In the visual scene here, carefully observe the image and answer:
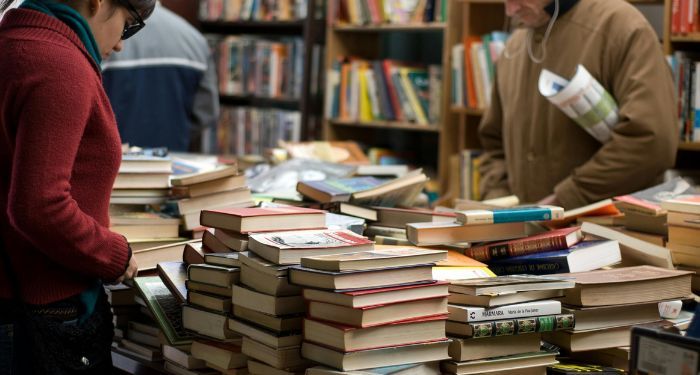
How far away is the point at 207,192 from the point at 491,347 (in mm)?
877

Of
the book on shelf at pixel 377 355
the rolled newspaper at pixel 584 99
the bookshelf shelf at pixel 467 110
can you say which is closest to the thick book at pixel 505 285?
the book on shelf at pixel 377 355

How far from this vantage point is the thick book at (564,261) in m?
1.90

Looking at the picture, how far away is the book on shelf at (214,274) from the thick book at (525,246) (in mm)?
550

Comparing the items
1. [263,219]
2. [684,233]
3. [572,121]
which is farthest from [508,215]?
[572,121]

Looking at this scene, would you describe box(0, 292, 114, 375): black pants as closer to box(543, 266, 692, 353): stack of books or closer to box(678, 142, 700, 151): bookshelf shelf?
box(543, 266, 692, 353): stack of books

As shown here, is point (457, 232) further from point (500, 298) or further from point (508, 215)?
point (500, 298)

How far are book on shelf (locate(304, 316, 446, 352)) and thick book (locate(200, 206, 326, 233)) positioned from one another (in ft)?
0.96

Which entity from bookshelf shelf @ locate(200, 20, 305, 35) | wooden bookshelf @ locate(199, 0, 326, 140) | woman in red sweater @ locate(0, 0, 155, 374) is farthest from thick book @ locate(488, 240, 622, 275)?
bookshelf shelf @ locate(200, 20, 305, 35)

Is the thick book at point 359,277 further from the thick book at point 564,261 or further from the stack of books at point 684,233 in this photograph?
the stack of books at point 684,233

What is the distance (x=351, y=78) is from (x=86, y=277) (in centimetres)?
336

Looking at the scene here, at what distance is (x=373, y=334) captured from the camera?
4.89 feet

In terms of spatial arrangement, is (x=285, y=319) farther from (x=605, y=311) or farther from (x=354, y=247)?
(x=605, y=311)

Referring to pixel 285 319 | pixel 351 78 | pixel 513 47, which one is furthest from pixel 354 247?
pixel 351 78

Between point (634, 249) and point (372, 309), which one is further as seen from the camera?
point (634, 249)
